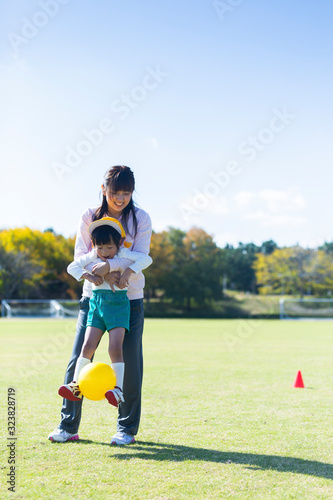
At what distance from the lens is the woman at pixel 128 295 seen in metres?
3.98

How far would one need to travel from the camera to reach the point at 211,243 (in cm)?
5391

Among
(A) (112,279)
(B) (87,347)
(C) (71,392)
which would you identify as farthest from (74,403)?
(A) (112,279)

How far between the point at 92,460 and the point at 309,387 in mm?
4579

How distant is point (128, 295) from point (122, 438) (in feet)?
3.74

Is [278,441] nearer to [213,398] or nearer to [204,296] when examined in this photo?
[213,398]

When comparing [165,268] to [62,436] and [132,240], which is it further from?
[62,436]

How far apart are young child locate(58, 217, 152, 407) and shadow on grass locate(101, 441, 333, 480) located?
511mm

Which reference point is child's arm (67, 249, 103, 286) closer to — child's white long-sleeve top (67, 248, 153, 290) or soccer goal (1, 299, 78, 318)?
child's white long-sleeve top (67, 248, 153, 290)

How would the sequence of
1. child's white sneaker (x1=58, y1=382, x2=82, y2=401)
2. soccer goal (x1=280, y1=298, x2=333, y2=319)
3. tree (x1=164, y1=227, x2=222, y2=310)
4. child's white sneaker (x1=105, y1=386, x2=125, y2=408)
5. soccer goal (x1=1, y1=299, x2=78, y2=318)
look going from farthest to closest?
tree (x1=164, y1=227, x2=222, y2=310) < soccer goal (x1=280, y1=298, x2=333, y2=319) < soccer goal (x1=1, y1=299, x2=78, y2=318) < child's white sneaker (x1=58, y1=382, x2=82, y2=401) < child's white sneaker (x1=105, y1=386, x2=125, y2=408)

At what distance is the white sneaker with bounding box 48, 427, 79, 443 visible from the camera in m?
3.94

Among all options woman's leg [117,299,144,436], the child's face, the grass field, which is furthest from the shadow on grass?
the child's face

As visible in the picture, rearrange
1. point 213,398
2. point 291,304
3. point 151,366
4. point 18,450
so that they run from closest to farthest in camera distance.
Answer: point 18,450
point 213,398
point 151,366
point 291,304

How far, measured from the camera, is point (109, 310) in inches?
152

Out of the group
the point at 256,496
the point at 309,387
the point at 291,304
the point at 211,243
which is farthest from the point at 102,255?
the point at 211,243
